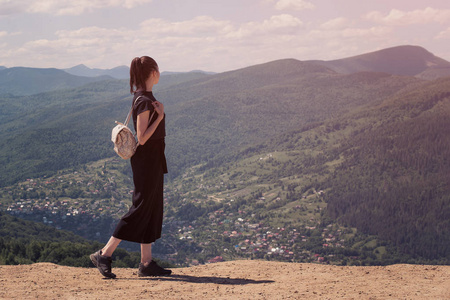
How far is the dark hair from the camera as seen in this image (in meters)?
8.73

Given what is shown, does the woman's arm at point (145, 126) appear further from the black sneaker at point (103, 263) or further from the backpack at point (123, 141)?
the black sneaker at point (103, 263)

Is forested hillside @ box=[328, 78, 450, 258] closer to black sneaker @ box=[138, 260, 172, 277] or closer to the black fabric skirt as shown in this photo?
black sneaker @ box=[138, 260, 172, 277]

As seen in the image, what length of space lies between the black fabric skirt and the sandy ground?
96 cm

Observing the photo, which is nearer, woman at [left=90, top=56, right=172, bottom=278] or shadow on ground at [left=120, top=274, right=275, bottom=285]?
woman at [left=90, top=56, right=172, bottom=278]

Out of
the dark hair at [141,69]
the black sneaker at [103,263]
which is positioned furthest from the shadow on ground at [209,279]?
the dark hair at [141,69]

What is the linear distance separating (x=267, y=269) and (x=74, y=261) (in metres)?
7.23

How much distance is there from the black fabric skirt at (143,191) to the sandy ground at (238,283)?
96 cm

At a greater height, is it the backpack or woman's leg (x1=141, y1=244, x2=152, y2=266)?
the backpack

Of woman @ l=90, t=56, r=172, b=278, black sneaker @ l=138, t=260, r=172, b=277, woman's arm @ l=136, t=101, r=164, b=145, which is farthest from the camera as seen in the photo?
black sneaker @ l=138, t=260, r=172, b=277

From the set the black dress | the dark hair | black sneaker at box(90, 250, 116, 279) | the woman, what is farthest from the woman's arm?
black sneaker at box(90, 250, 116, 279)

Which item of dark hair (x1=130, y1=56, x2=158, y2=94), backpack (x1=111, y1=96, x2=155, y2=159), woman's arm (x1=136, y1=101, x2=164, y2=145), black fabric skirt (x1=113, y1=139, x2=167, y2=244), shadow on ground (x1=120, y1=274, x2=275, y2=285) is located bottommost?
shadow on ground (x1=120, y1=274, x2=275, y2=285)

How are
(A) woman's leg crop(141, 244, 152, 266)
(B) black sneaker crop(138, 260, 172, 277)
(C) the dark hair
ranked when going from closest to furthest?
(C) the dark hair
(A) woman's leg crop(141, 244, 152, 266)
(B) black sneaker crop(138, 260, 172, 277)

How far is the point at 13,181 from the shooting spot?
637 ft

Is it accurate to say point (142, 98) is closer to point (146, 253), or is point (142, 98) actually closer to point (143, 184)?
point (143, 184)
